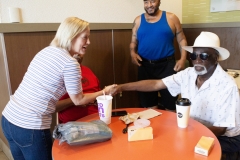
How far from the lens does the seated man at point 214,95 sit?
149 cm

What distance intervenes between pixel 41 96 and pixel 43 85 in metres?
0.06

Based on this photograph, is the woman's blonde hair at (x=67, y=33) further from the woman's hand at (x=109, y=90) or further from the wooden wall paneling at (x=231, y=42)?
the wooden wall paneling at (x=231, y=42)

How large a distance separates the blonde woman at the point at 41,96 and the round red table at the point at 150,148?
0.17 m

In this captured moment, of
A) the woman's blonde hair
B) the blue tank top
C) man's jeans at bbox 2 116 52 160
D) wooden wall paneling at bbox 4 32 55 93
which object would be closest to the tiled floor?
wooden wall paneling at bbox 4 32 55 93

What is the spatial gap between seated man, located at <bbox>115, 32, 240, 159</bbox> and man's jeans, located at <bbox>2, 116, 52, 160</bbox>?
63 centimetres

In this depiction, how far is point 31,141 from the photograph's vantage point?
129 cm

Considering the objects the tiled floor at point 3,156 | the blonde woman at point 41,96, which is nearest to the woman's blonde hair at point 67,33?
the blonde woman at point 41,96

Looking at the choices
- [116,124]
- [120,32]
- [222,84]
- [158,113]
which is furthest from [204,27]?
[116,124]

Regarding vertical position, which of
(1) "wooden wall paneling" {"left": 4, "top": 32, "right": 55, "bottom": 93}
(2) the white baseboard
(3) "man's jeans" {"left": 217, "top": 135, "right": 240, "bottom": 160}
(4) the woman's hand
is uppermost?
(1) "wooden wall paneling" {"left": 4, "top": 32, "right": 55, "bottom": 93}

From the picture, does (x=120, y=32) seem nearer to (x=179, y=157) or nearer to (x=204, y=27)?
(x=204, y=27)

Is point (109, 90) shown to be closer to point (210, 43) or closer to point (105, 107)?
point (105, 107)

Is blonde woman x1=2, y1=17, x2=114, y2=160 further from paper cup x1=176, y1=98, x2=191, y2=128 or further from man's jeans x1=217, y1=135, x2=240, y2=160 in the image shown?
man's jeans x1=217, y1=135, x2=240, y2=160

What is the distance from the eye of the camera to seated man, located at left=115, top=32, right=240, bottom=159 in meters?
1.49

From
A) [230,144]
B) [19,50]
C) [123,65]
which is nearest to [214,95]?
[230,144]
